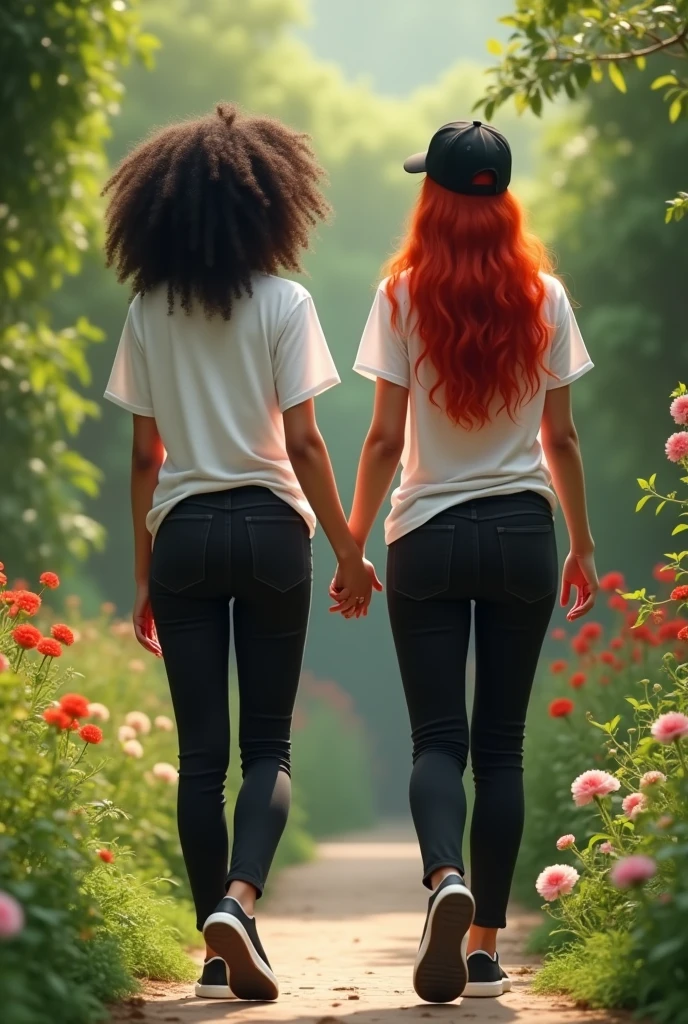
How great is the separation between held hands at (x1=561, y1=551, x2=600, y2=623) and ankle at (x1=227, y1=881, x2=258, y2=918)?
1.19 meters

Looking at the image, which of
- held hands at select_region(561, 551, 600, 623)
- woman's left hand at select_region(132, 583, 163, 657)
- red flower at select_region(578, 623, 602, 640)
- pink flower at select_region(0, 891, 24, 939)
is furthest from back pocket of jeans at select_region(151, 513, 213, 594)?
red flower at select_region(578, 623, 602, 640)

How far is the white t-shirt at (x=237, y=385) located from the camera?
3902mm

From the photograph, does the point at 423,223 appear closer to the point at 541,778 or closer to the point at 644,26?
the point at 644,26

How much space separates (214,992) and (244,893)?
0.32 m

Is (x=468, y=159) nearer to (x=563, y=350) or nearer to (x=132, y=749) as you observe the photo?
(x=563, y=350)

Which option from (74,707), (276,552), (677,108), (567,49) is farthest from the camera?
(567,49)

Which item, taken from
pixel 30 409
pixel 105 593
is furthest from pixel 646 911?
pixel 105 593

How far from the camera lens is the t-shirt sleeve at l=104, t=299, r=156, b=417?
407 cm

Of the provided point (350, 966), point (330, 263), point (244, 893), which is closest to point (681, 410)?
point (244, 893)

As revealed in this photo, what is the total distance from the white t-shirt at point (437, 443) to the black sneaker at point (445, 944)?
94cm

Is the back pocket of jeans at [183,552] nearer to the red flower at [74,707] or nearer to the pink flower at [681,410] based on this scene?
the red flower at [74,707]

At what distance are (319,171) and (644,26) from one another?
1690 millimetres

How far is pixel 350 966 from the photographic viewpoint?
5.02 m

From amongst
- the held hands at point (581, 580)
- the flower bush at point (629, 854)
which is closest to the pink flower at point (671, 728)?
the flower bush at point (629, 854)
